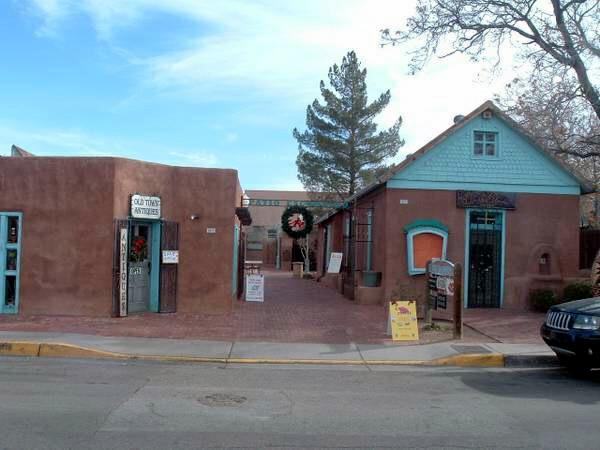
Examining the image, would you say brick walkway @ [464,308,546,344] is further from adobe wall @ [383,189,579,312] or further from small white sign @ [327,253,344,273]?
small white sign @ [327,253,344,273]

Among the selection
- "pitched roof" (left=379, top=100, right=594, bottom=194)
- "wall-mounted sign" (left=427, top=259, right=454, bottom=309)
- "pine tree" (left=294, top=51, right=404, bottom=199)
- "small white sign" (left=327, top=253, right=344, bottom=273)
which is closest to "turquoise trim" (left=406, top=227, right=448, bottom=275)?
"pitched roof" (left=379, top=100, right=594, bottom=194)

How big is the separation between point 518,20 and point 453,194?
16.6 ft

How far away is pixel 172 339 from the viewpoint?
36.3 ft

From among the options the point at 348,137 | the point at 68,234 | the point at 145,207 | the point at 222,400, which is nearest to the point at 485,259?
the point at 145,207

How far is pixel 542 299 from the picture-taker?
16.2 meters

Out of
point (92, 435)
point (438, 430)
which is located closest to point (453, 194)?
point (438, 430)

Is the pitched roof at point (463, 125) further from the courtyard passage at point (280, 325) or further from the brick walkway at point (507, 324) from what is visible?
the brick walkway at point (507, 324)

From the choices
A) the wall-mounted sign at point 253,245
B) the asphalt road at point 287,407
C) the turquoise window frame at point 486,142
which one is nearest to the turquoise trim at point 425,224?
the turquoise window frame at point 486,142

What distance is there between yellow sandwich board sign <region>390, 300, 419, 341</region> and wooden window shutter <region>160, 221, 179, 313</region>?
5.42 m

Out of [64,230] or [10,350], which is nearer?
[10,350]

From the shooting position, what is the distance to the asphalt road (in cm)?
547

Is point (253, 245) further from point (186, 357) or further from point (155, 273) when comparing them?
point (186, 357)

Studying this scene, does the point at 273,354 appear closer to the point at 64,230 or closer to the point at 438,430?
the point at 438,430

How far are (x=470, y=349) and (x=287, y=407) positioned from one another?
495cm
